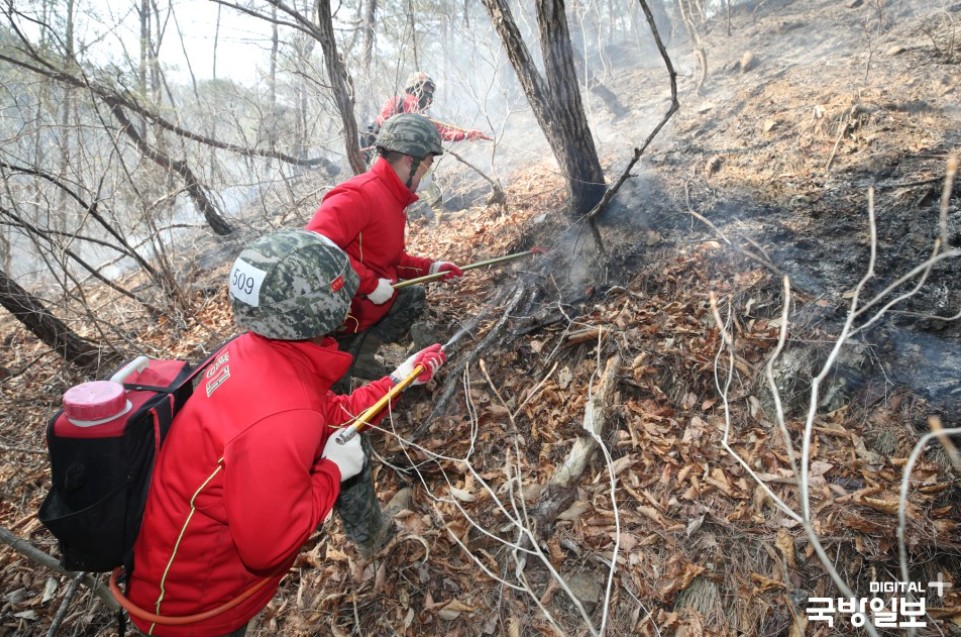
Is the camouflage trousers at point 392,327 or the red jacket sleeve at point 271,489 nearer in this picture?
the red jacket sleeve at point 271,489

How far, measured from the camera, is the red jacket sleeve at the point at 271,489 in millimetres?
1896

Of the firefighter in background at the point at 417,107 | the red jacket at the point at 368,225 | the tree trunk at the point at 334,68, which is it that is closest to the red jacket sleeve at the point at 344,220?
the red jacket at the point at 368,225

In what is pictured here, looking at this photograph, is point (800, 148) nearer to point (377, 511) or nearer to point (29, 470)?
point (377, 511)

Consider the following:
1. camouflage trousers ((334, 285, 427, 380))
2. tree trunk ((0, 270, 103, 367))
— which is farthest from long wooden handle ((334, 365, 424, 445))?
tree trunk ((0, 270, 103, 367))

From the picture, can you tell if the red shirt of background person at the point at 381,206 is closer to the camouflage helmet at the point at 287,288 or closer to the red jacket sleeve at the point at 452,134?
the camouflage helmet at the point at 287,288

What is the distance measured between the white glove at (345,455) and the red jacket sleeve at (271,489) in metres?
0.40

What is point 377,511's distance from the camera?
125 inches

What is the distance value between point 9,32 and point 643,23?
24816mm

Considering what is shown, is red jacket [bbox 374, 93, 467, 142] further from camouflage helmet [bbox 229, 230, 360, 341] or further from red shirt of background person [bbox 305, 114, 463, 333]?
camouflage helmet [bbox 229, 230, 360, 341]

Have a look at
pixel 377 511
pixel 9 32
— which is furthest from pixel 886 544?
pixel 9 32

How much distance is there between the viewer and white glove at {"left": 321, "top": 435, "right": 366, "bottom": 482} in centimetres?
248

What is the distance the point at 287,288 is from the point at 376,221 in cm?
182

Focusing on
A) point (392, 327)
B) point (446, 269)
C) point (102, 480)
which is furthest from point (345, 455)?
point (446, 269)
